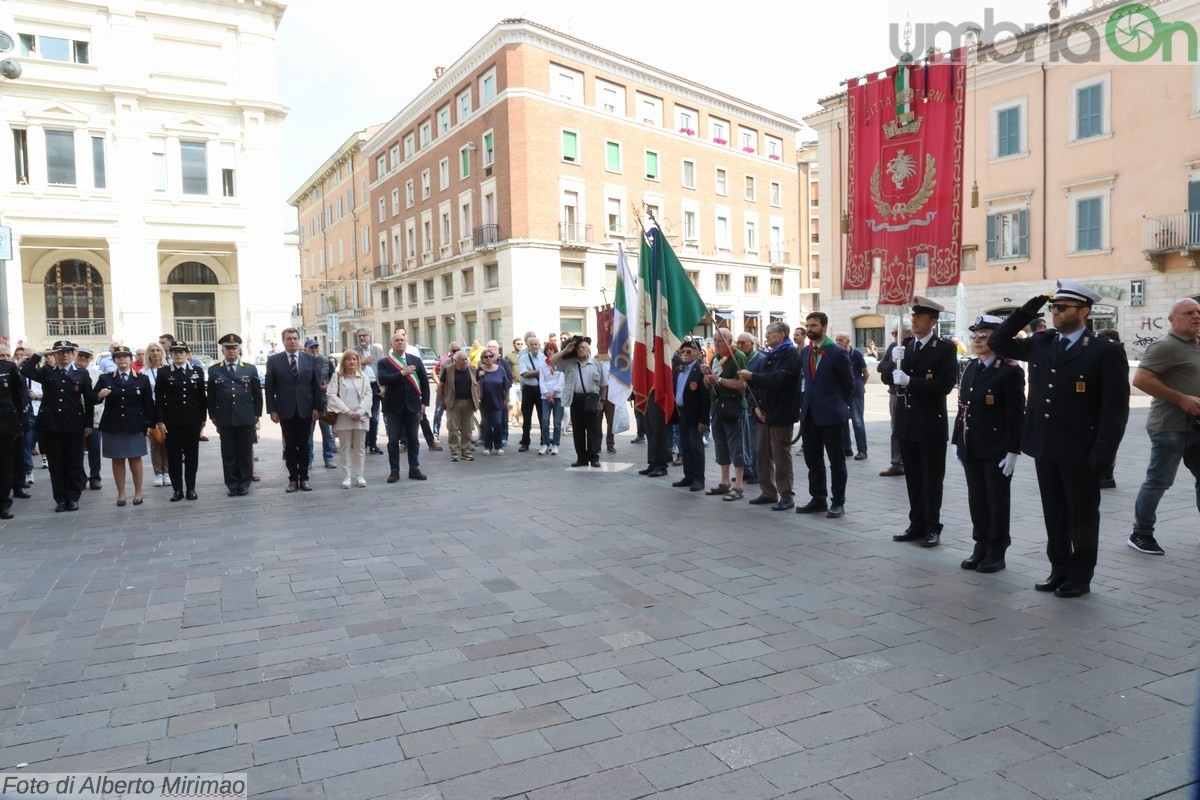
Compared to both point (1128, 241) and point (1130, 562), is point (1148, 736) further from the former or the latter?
point (1128, 241)

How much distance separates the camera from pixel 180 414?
9.48 m

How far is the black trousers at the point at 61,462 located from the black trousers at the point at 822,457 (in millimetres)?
Answer: 8284

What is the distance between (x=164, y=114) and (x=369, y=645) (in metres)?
34.4

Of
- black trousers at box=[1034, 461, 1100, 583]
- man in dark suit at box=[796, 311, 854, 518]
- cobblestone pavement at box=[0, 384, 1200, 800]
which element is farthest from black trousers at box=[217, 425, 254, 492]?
black trousers at box=[1034, 461, 1100, 583]

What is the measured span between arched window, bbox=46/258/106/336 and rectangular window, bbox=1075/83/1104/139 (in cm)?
3909

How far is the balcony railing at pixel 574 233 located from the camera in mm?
40938

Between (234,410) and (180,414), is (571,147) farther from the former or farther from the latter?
(180,414)

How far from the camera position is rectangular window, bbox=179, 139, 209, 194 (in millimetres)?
32500

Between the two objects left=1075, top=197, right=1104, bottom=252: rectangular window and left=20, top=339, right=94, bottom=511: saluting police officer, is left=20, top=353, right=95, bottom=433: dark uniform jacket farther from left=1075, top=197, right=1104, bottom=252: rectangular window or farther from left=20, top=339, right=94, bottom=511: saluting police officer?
left=1075, top=197, right=1104, bottom=252: rectangular window

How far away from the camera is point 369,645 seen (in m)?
4.59

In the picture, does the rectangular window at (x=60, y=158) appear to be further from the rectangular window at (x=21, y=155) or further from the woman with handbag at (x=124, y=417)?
the woman with handbag at (x=124, y=417)

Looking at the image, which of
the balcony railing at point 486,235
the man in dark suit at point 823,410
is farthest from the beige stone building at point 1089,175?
the man in dark suit at point 823,410

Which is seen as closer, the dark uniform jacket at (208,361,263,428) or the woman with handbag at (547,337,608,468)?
Result: the dark uniform jacket at (208,361,263,428)

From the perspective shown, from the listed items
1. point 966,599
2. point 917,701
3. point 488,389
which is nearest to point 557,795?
point 917,701
